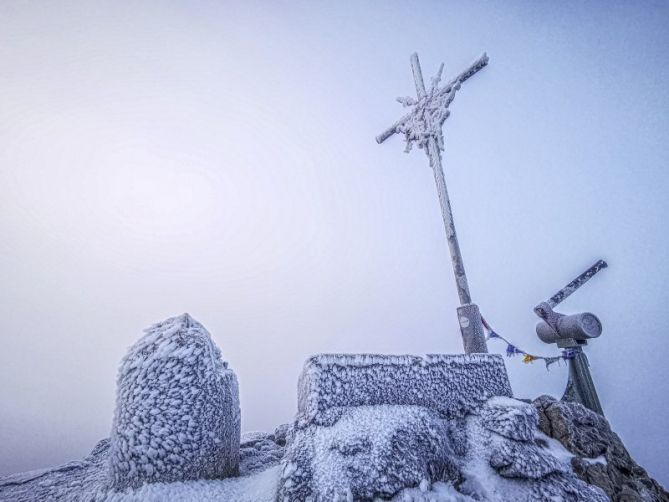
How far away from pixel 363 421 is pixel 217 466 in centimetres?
85

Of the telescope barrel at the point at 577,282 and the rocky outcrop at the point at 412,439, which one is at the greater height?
the telescope barrel at the point at 577,282

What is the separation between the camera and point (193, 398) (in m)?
1.69

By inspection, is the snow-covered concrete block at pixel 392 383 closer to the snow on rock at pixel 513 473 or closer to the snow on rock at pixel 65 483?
the snow on rock at pixel 513 473

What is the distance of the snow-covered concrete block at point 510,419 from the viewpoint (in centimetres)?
176

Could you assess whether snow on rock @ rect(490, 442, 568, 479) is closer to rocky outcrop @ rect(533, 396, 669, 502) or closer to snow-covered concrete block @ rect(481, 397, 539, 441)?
snow-covered concrete block @ rect(481, 397, 539, 441)

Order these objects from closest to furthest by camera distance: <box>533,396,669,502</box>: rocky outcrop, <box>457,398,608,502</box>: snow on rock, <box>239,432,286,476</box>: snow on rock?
<box>457,398,608,502</box>: snow on rock
<box>239,432,286,476</box>: snow on rock
<box>533,396,669,502</box>: rocky outcrop

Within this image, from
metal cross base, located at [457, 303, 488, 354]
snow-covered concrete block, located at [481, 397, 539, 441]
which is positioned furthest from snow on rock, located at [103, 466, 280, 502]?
metal cross base, located at [457, 303, 488, 354]

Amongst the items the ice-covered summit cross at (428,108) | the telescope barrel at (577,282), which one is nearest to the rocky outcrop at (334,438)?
the ice-covered summit cross at (428,108)

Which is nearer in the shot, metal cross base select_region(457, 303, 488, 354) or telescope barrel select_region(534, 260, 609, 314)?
metal cross base select_region(457, 303, 488, 354)

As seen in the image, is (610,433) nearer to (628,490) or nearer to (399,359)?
(628,490)

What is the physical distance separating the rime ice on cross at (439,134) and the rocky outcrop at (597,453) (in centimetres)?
129

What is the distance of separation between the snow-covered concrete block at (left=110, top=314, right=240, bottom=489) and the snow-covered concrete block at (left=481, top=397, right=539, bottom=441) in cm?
157

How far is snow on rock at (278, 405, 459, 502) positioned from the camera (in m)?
1.33

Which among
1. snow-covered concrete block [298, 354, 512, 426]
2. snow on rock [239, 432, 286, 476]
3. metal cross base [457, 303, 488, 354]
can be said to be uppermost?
metal cross base [457, 303, 488, 354]
